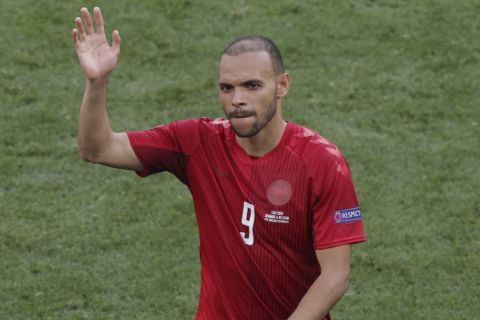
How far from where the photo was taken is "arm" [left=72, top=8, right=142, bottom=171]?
242 inches

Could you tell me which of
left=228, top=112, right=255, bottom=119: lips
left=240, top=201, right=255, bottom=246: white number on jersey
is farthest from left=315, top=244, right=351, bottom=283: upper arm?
left=228, top=112, right=255, bottom=119: lips

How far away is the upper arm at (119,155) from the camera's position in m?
6.38

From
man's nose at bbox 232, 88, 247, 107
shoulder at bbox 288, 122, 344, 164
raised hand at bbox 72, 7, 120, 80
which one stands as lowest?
shoulder at bbox 288, 122, 344, 164

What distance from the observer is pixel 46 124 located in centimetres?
1248

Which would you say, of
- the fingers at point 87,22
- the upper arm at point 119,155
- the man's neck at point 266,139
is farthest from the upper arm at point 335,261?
the fingers at point 87,22

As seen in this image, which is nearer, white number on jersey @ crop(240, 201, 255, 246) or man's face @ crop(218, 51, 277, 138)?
man's face @ crop(218, 51, 277, 138)

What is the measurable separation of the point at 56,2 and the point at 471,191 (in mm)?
6123

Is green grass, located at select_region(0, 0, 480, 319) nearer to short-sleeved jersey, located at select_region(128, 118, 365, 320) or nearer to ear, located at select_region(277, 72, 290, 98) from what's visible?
short-sleeved jersey, located at select_region(128, 118, 365, 320)

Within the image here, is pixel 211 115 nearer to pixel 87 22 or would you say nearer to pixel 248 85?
pixel 87 22

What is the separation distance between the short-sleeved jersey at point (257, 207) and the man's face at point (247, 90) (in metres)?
0.30

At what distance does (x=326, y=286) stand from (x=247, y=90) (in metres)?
1.11

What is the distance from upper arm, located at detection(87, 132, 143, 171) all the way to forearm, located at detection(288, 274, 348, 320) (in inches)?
50.2

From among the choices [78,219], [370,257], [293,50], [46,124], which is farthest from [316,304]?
[293,50]

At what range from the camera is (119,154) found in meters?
6.45
